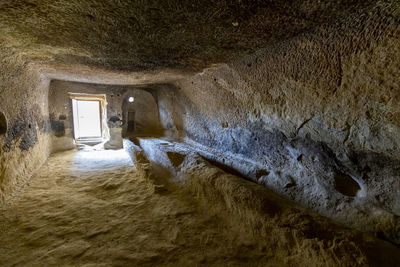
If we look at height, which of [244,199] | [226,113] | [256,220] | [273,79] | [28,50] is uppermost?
[28,50]

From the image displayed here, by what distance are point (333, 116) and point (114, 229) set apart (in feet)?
8.77

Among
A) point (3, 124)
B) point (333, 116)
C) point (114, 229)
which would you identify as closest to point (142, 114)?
point (3, 124)

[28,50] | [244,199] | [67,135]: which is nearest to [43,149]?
[67,135]

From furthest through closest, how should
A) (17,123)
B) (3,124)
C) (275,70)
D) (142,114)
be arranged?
1. (142,114)
2. (17,123)
3. (3,124)
4. (275,70)

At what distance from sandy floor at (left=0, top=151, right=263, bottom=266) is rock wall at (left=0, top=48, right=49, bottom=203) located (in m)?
0.32

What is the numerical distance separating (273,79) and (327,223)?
1745 mm

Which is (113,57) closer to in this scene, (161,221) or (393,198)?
(161,221)

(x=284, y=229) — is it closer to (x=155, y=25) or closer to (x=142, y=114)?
(x=155, y=25)

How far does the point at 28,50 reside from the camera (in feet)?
8.25

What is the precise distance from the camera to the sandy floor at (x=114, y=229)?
65.6 inches

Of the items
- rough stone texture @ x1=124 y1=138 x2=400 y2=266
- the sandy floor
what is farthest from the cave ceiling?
the sandy floor

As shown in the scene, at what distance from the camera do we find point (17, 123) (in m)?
3.05

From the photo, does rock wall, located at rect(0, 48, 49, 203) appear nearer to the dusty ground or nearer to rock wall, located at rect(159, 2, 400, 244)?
the dusty ground

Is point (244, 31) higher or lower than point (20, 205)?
higher
